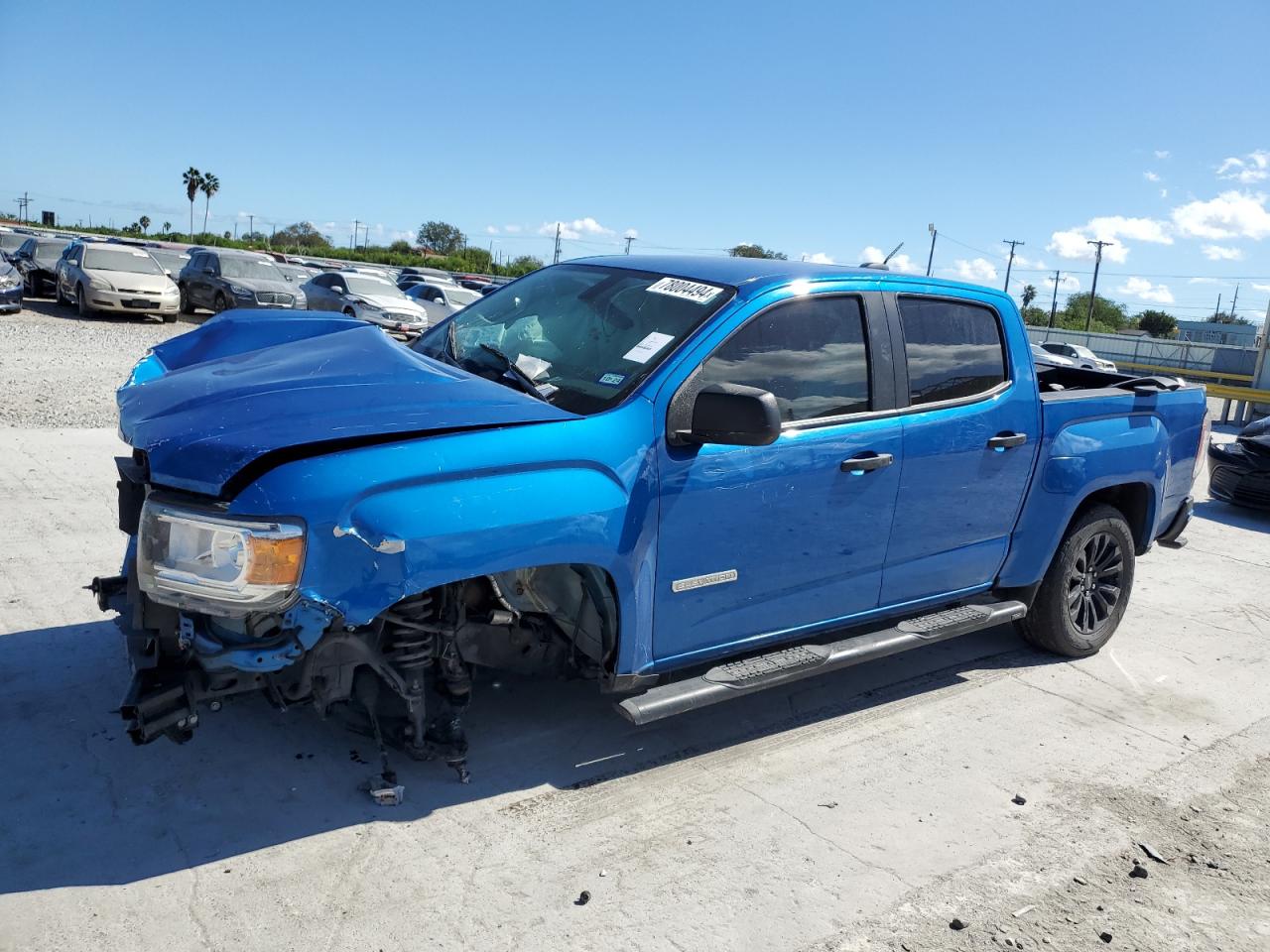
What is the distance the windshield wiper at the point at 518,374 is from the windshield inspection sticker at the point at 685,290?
26.3 inches

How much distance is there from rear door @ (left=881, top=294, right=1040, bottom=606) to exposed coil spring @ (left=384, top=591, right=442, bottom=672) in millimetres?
2018

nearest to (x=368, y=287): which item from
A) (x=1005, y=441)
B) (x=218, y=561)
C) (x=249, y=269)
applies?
(x=249, y=269)

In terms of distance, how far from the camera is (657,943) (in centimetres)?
287

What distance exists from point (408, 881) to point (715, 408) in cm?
179

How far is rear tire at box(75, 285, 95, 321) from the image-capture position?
1977cm

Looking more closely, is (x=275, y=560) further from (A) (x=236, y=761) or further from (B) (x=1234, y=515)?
(B) (x=1234, y=515)

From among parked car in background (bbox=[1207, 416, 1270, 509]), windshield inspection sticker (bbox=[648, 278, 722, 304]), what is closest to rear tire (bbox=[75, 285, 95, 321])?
windshield inspection sticker (bbox=[648, 278, 722, 304])

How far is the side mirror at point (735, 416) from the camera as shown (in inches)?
131

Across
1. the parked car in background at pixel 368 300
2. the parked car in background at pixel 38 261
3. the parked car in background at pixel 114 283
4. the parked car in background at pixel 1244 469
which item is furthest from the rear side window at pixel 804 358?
the parked car in background at pixel 38 261

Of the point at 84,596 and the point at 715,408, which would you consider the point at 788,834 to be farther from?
the point at 84,596

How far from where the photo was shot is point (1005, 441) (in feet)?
15.0

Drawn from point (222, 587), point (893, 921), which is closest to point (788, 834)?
point (893, 921)

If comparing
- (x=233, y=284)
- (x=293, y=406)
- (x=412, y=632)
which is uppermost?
(x=233, y=284)

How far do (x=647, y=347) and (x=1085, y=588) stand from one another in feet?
10.5
